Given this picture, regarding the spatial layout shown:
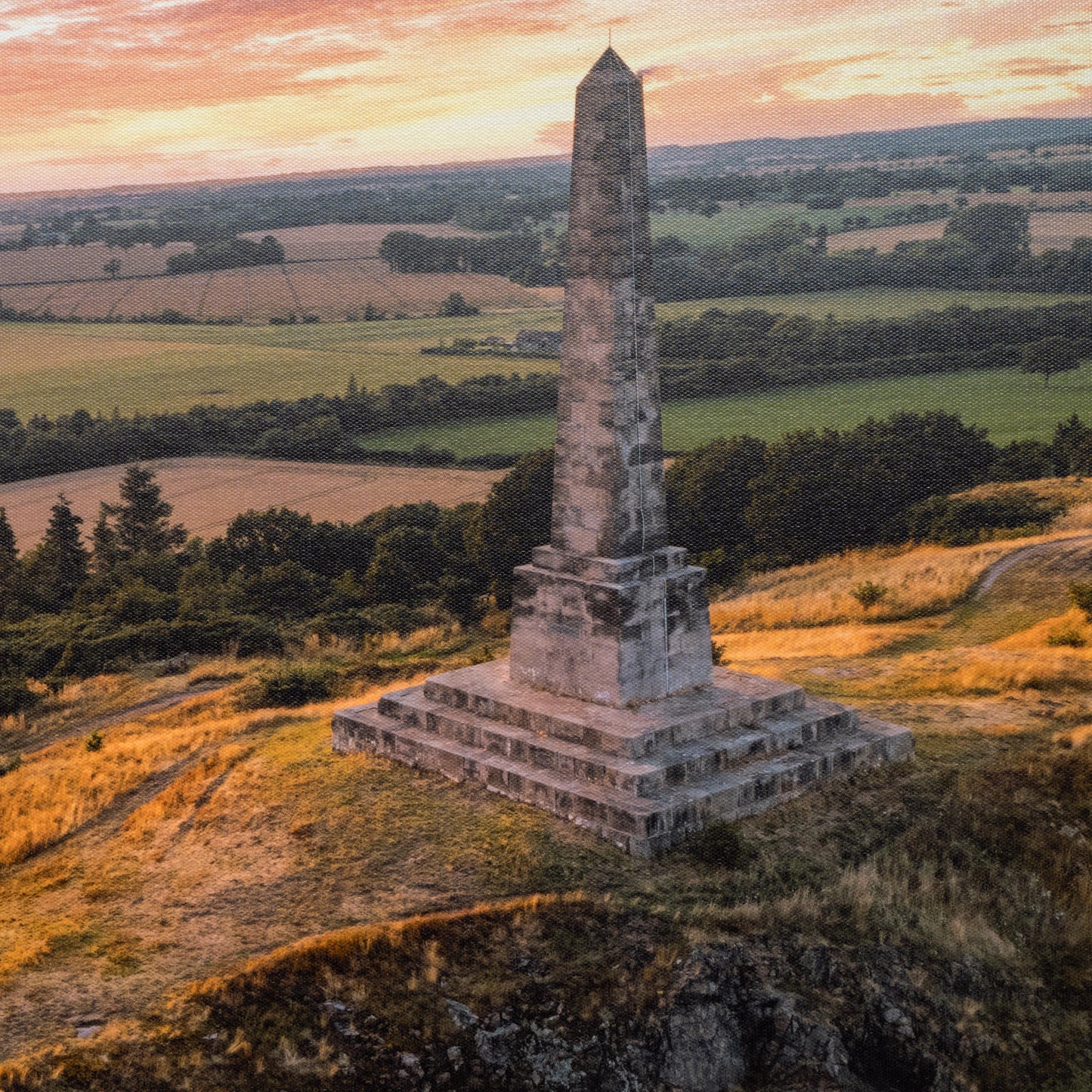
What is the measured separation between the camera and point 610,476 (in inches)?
766

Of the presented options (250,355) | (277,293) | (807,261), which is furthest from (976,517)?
(807,261)

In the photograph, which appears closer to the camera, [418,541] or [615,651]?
[615,651]

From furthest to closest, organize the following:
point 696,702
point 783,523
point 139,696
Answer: point 783,523, point 139,696, point 696,702

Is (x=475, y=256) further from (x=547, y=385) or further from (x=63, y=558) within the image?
(x=63, y=558)

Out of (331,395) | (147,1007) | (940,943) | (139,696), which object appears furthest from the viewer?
(331,395)

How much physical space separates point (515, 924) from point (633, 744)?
3.40 m

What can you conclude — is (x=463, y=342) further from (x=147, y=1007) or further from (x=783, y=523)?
(x=147, y=1007)

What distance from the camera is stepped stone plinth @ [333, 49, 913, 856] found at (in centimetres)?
1873

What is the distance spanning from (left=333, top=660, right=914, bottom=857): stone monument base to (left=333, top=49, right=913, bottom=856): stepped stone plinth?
3 centimetres

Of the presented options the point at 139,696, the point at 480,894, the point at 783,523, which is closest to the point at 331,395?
the point at 783,523

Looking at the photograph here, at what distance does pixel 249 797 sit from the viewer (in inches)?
807

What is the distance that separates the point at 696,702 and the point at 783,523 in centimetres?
2641

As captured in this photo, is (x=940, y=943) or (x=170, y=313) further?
(x=170, y=313)

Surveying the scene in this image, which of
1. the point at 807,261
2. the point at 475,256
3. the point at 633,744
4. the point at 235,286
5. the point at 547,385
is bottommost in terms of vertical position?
the point at 547,385
